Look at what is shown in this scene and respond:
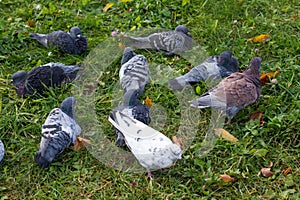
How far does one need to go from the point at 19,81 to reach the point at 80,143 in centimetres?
122

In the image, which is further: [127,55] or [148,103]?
[127,55]

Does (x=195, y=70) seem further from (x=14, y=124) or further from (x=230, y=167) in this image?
(x=14, y=124)

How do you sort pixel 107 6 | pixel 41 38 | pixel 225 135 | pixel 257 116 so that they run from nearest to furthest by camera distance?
pixel 225 135, pixel 257 116, pixel 41 38, pixel 107 6

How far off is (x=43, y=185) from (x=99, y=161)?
1.92 ft

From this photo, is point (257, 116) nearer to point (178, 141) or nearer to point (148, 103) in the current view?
point (178, 141)

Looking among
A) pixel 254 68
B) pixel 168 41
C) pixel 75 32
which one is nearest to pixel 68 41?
pixel 75 32

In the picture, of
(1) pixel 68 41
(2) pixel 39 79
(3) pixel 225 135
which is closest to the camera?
(3) pixel 225 135

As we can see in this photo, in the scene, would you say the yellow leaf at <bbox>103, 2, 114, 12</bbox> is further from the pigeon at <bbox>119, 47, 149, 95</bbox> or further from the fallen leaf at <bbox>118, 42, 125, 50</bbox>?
the pigeon at <bbox>119, 47, 149, 95</bbox>

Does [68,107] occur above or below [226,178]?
above

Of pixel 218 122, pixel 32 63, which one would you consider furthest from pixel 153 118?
pixel 32 63

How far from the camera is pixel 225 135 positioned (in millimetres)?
4793

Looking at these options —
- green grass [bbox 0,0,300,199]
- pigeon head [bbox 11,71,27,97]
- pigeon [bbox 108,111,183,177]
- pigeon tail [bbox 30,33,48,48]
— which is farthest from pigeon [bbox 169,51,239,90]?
pigeon tail [bbox 30,33,48,48]

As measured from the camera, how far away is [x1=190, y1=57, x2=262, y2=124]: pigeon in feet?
15.9

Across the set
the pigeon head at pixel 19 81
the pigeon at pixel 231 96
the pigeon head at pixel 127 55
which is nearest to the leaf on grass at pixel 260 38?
the pigeon at pixel 231 96
